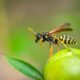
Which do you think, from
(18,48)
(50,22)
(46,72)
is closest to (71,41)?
(46,72)

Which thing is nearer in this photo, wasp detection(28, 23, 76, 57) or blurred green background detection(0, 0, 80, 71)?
wasp detection(28, 23, 76, 57)

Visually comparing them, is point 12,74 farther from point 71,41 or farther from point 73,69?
point 73,69

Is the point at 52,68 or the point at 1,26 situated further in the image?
the point at 1,26

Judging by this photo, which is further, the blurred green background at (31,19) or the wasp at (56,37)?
the blurred green background at (31,19)

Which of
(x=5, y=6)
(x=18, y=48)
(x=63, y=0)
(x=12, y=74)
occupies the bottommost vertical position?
(x=18, y=48)

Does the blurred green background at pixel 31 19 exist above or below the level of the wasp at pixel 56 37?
above

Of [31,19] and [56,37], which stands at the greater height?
[31,19]

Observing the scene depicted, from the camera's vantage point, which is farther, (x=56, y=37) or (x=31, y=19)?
(x=31, y=19)

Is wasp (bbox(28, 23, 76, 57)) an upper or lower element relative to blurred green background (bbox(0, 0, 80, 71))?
lower
